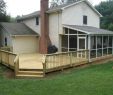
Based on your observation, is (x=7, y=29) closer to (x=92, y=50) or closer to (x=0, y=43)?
(x=0, y=43)

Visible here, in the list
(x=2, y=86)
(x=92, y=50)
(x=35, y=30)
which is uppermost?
(x=35, y=30)

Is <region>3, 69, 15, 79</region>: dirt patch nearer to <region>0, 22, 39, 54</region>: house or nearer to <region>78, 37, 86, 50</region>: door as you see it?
<region>78, 37, 86, 50</region>: door

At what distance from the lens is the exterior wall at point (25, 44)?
2501 centimetres

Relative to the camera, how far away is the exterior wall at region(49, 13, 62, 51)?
22.3m

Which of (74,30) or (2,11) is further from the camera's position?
(2,11)

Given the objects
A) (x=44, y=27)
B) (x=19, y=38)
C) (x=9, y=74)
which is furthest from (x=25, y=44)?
(x=9, y=74)

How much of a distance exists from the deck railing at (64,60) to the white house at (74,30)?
122 cm

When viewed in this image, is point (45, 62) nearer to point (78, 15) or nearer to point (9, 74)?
point (9, 74)

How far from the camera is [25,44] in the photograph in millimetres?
25906

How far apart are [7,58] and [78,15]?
10.5m

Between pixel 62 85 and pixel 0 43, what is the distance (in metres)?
19.9

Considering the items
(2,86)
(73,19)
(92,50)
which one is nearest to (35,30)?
(73,19)

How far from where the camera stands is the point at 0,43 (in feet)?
93.3

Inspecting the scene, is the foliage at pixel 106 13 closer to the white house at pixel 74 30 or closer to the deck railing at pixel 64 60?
the white house at pixel 74 30
